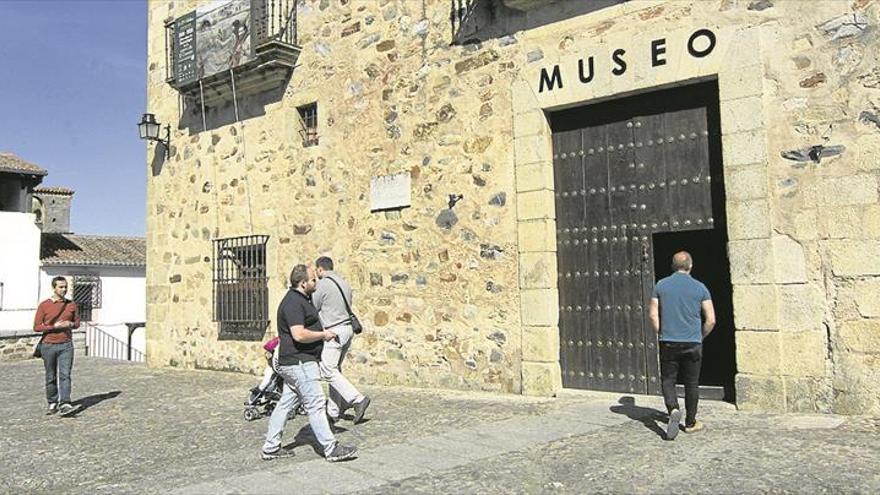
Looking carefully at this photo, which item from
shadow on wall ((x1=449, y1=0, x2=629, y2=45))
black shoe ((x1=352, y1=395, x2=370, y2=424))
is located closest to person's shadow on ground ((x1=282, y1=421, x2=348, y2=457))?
black shoe ((x1=352, y1=395, x2=370, y2=424))

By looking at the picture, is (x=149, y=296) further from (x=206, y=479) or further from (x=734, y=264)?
(x=734, y=264)

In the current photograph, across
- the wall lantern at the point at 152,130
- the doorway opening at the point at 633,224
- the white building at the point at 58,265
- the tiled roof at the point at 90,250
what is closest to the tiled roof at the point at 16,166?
the white building at the point at 58,265

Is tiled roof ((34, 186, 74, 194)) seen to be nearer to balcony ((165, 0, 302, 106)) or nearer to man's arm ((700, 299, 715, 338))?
balcony ((165, 0, 302, 106))

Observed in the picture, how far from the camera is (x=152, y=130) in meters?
11.4

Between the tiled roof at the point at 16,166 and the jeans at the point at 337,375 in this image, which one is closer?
the jeans at the point at 337,375

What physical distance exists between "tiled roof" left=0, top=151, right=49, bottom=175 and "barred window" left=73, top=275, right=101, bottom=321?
427cm

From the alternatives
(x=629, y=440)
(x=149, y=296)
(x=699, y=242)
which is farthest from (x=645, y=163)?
(x=149, y=296)

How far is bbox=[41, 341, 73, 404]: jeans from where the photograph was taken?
702 cm

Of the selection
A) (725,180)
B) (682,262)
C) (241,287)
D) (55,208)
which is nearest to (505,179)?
(725,180)

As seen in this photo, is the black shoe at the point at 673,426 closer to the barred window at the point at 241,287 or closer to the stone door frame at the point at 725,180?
the stone door frame at the point at 725,180

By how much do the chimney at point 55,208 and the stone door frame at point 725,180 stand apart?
2838 cm

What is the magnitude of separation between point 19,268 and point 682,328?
25.8 m

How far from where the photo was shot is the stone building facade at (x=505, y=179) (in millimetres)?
5492

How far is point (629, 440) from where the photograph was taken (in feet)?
16.0
